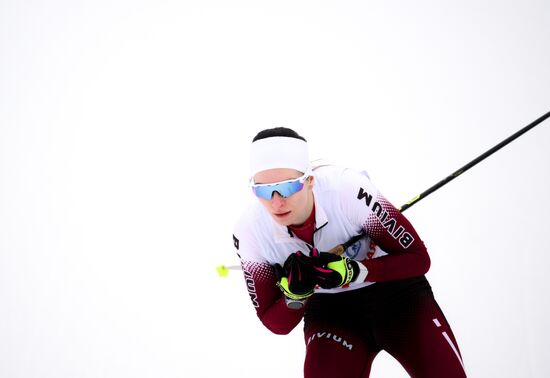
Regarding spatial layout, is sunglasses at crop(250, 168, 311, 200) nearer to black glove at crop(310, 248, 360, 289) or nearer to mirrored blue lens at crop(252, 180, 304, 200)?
mirrored blue lens at crop(252, 180, 304, 200)

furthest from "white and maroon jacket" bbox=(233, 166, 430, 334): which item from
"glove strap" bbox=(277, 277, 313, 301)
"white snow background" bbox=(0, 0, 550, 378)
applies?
"white snow background" bbox=(0, 0, 550, 378)

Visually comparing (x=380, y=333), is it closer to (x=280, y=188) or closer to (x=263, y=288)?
(x=263, y=288)

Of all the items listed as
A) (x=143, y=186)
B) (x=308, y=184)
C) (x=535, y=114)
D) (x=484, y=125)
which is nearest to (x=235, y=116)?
(x=143, y=186)

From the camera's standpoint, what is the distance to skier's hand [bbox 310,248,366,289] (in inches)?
72.7

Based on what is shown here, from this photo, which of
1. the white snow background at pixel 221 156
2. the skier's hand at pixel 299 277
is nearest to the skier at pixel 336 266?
the skier's hand at pixel 299 277

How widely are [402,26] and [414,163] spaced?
212 inches

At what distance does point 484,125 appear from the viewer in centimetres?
737

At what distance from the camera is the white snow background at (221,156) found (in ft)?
13.1

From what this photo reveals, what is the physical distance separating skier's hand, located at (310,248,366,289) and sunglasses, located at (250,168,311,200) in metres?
0.26

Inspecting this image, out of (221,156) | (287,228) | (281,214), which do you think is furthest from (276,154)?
(221,156)

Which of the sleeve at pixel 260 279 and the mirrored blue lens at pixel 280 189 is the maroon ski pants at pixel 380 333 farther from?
the mirrored blue lens at pixel 280 189

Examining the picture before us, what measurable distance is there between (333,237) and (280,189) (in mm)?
455

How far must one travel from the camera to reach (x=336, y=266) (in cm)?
186

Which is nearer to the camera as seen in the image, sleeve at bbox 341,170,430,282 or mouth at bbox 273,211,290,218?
mouth at bbox 273,211,290,218
